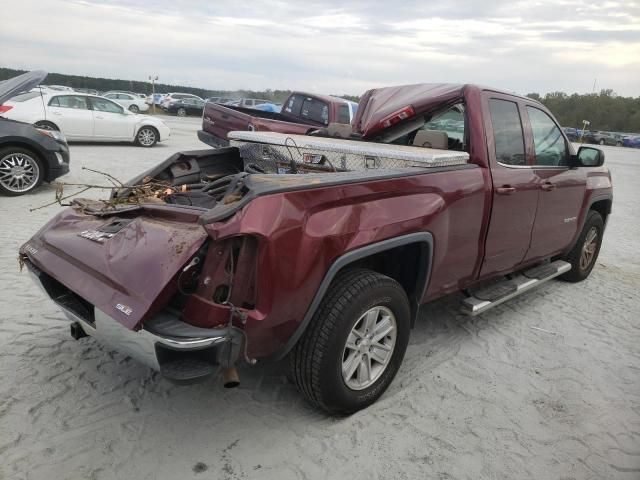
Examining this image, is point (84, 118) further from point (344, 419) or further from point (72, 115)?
point (344, 419)

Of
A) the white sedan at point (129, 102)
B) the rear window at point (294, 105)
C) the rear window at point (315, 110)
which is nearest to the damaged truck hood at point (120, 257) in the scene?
the rear window at point (315, 110)

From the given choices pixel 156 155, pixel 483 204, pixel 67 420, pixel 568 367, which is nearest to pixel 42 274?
pixel 67 420

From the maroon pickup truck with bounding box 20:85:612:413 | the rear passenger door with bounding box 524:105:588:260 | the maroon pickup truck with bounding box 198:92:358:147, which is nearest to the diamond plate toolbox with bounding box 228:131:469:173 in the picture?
the maroon pickup truck with bounding box 20:85:612:413

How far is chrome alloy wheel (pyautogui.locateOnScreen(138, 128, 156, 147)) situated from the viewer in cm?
1458

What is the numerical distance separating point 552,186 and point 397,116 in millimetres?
1425

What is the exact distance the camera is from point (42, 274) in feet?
9.45

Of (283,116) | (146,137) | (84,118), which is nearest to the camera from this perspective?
(283,116)

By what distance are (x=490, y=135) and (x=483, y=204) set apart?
0.58 m

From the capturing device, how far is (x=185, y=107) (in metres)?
34.2

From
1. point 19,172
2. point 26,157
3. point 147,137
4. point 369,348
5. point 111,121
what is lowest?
point 147,137

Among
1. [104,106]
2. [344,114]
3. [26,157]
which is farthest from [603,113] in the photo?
[26,157]

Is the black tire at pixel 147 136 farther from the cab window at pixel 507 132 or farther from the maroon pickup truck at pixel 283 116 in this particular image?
the cab window at pixel 507 132

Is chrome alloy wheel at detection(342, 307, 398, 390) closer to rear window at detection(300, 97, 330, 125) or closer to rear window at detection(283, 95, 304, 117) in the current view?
rear window at detection(300, 97, 330, 125)

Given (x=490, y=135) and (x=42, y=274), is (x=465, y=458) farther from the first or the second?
(x=42, y=274)
